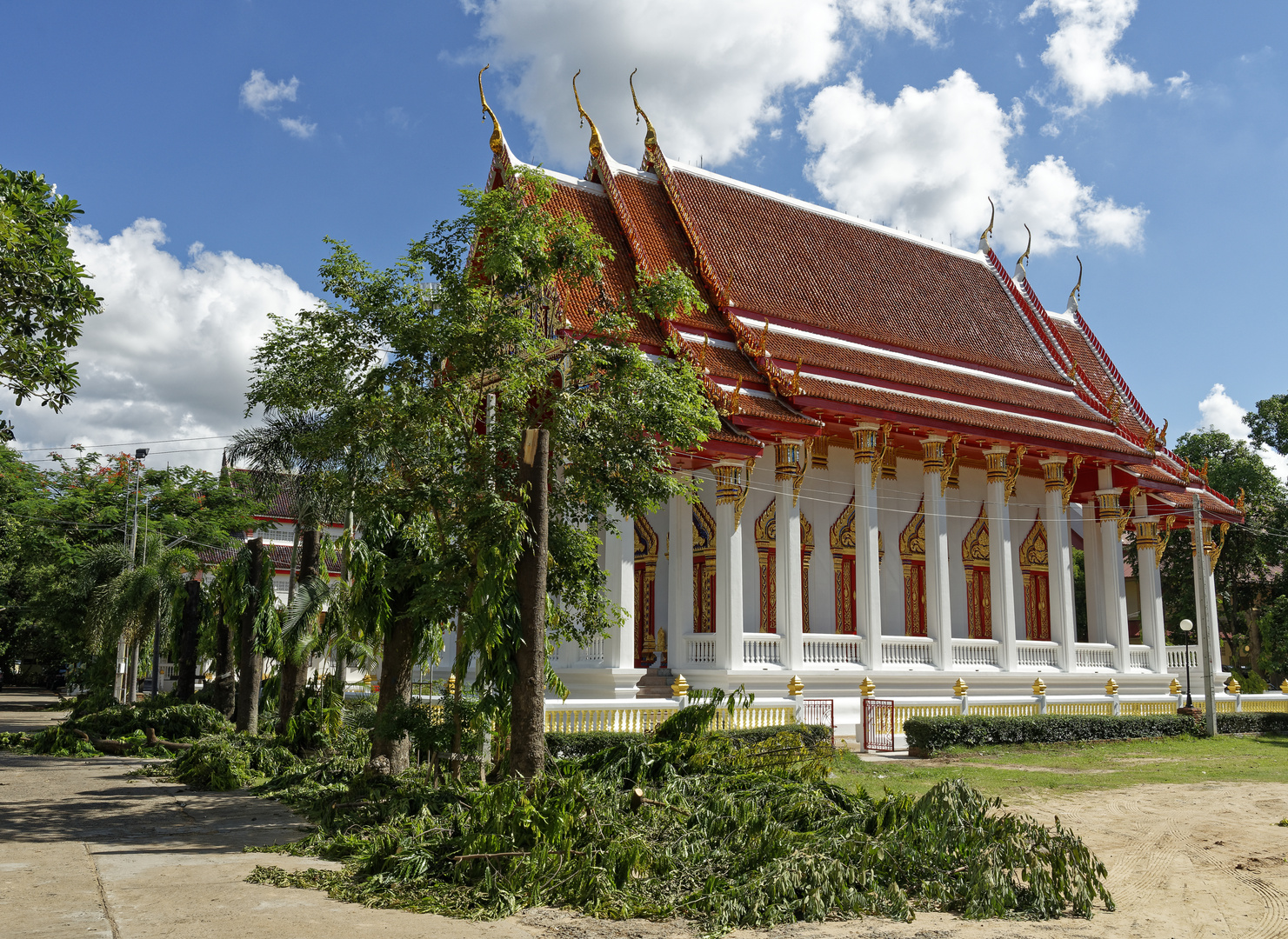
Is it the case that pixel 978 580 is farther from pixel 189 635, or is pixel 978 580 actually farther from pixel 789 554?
pixel 189 635

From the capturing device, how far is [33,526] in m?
29.3

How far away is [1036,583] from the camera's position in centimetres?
2386

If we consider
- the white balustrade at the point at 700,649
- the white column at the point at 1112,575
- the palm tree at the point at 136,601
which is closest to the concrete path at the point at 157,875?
the white balustrade at the point at 700,649

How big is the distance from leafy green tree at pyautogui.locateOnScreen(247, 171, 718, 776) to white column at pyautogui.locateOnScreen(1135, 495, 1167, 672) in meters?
17.4

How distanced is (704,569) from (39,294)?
1247 cm

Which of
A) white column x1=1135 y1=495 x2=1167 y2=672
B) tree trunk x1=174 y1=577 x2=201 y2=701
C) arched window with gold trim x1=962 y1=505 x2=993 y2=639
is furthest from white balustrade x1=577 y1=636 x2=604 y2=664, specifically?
white column x1=1135 y1=495 x2=1167 y2=672

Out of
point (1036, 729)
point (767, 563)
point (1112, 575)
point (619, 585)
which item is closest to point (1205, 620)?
point (1112, 575)

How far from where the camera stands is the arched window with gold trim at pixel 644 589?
18.5 meters

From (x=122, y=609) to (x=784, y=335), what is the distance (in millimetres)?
14044

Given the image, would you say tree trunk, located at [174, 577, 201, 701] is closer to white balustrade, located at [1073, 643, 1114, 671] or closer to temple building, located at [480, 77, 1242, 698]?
temple building, located at [480, 77, 1242, 698]

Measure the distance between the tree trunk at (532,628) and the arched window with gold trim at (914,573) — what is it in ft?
47.8

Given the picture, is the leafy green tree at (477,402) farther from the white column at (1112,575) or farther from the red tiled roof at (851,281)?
the white column at (1112,575)

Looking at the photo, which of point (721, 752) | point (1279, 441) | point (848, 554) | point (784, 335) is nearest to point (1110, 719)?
point (848, 554)

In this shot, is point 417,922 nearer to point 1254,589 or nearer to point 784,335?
point 784,335
